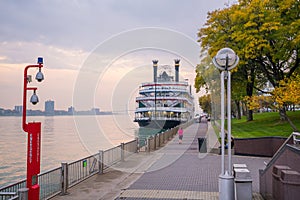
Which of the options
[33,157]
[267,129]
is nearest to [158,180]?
[33,157]

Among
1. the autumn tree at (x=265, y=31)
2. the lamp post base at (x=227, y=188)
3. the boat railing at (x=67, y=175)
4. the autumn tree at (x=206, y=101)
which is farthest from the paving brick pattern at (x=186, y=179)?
the autumn tree at (x=206, y=101)

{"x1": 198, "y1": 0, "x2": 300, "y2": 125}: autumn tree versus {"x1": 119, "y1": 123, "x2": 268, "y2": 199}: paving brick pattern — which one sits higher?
{"x1": 198, "y1": 0, "x2": 300, "y2": 125}: autumn tree

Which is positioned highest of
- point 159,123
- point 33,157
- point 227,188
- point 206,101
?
point 206,101

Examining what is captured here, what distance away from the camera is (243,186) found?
7.65 meters

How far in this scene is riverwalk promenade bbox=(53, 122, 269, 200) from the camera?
9.19 m

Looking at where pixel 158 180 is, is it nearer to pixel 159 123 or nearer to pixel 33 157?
pixel 33 157

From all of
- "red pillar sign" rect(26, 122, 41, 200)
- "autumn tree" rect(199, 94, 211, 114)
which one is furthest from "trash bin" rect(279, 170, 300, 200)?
"autumn tree" rect(199, 94, 211, 114)

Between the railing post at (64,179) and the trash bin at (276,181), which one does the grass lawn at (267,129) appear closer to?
the trash bin at (276,181)

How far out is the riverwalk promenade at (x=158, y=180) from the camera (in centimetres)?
919

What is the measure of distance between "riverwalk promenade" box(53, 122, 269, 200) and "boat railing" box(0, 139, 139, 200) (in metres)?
0.25

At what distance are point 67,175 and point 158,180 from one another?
3242 millimetres

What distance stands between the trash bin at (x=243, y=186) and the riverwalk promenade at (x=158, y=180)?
3.83 feet

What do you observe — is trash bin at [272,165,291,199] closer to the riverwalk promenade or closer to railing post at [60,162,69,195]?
the riverwalk promenade

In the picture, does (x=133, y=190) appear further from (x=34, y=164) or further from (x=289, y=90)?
(x=289, y=90)
